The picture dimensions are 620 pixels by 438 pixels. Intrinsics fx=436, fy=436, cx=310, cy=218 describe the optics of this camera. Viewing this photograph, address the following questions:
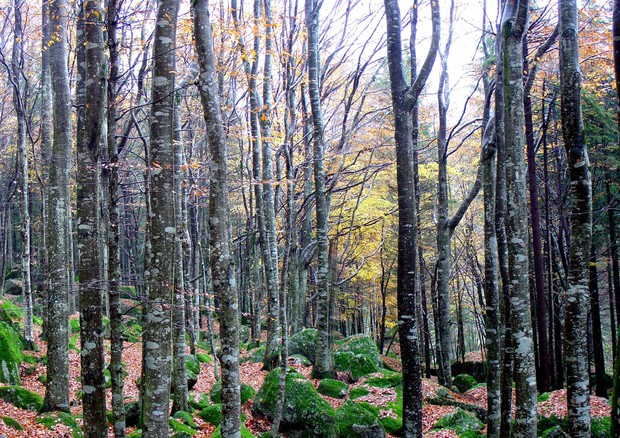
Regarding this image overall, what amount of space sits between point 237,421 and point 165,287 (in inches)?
72.5

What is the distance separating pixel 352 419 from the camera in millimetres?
8609

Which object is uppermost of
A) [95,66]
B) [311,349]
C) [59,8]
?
[59,8]

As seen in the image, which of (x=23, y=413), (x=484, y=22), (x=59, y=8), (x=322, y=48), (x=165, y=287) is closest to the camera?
(x=165, y=287)

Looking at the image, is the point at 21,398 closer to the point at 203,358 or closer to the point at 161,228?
the point at 161,228

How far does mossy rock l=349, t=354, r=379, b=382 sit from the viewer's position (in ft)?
42.2

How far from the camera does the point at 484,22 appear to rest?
35.6 feet

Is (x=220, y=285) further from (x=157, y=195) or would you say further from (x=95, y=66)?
(x=95, y=66)

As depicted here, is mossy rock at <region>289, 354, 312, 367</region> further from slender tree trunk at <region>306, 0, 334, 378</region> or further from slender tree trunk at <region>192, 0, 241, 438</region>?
slender tree trunk at <region>192, 0, 241, 438</region>

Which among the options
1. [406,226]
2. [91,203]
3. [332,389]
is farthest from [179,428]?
[406,226]

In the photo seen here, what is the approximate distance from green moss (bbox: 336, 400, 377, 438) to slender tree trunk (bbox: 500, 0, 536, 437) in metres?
3.43

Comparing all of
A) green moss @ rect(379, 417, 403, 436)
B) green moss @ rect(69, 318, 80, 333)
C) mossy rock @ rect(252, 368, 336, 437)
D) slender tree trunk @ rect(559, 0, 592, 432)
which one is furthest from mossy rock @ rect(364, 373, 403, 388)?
green moss @ rect(69, 318, 80, 333)

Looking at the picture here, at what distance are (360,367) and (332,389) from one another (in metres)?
2.24

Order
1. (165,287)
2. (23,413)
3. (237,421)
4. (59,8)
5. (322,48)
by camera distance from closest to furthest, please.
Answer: (165,287), (237,421), (59,8), (23,413), (322,48)

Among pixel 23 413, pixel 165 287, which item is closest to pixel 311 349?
→ pixel 23 413
